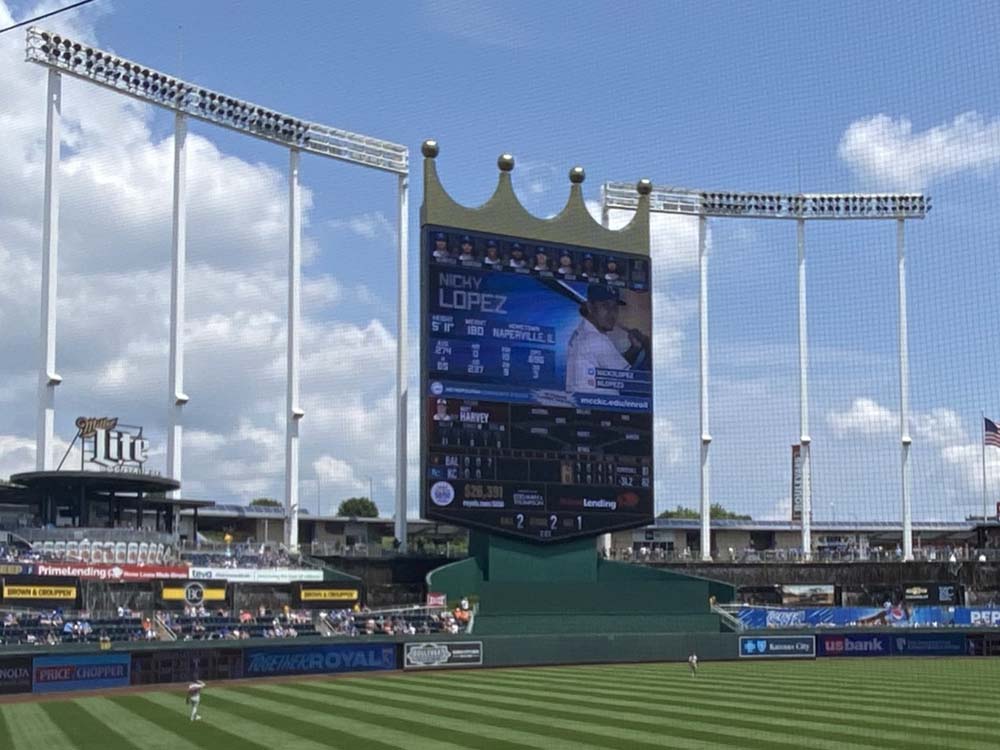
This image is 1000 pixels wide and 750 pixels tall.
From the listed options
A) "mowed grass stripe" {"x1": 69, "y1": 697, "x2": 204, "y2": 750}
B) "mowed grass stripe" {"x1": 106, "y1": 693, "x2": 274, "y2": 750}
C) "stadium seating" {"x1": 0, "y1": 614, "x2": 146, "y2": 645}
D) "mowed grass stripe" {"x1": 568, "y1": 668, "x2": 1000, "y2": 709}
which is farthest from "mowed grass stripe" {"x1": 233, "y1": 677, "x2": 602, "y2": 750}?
"mowed grass stripe" {"x1": 568, "y1": 668, "x2": 1000, "y2": 709}

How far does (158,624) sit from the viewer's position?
136ft

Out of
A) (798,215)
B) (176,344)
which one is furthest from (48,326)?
(798,215)

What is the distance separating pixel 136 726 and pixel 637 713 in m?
10.5

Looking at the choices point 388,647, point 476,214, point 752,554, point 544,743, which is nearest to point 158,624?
point 388,647

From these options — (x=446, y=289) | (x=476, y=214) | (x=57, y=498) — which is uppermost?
(x=476, y=214)

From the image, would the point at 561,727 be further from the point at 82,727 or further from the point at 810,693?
the point at 810,693

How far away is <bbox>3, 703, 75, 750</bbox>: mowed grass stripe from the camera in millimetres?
23859

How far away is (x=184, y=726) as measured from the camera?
26.6 metres

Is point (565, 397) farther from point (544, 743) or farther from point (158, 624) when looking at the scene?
point (544, 743)

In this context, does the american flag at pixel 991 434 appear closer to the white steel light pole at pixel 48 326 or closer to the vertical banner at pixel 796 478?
the vertical banner at pixel 796 478

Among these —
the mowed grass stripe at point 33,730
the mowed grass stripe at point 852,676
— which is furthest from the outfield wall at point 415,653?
the mowed grass stripe at point 33,730

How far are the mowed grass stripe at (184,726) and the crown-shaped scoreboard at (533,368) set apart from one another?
1652 centimetres

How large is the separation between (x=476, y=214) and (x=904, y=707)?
25.6 metres

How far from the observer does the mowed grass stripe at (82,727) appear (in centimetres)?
2411
